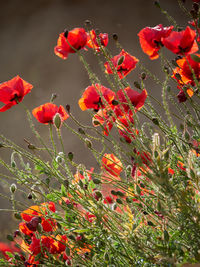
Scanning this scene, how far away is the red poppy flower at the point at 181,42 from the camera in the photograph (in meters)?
0.78

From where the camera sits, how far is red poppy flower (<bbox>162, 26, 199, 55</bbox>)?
0.78 metres

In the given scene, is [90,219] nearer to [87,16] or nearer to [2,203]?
[2,203]

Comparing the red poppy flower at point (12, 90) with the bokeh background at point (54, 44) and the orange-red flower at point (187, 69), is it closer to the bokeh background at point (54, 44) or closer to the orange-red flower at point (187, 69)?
the orange-red flower at point (187, 69)

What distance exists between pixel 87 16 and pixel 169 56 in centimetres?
79

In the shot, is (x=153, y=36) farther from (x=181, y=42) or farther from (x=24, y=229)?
(x=24, y=229)

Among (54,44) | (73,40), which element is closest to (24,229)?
(73,40)

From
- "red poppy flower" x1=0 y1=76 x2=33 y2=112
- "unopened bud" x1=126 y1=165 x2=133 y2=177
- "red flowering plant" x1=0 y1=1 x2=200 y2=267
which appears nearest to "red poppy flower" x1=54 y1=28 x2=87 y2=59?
"red flowering plant" x1=0 y1=1 x2=200 y2=267

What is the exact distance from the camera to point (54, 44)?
11.0 ft

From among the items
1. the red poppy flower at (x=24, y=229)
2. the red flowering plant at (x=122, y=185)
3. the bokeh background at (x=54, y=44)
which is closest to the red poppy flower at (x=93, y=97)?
the red flowering plant at (x=122, y=185)

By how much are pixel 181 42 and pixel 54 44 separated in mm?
2676

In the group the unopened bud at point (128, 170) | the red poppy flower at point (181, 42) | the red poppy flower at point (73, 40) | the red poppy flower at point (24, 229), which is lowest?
the red poppy flower at point (24, 229)

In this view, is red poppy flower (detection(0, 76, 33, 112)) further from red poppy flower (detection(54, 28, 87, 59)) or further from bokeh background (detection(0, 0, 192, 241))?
bokeh background (detection(0, 0, 192, 241))

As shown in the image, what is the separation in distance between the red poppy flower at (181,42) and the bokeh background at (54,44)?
2.12 metres

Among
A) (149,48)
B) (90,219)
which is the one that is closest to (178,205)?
(90,219)
